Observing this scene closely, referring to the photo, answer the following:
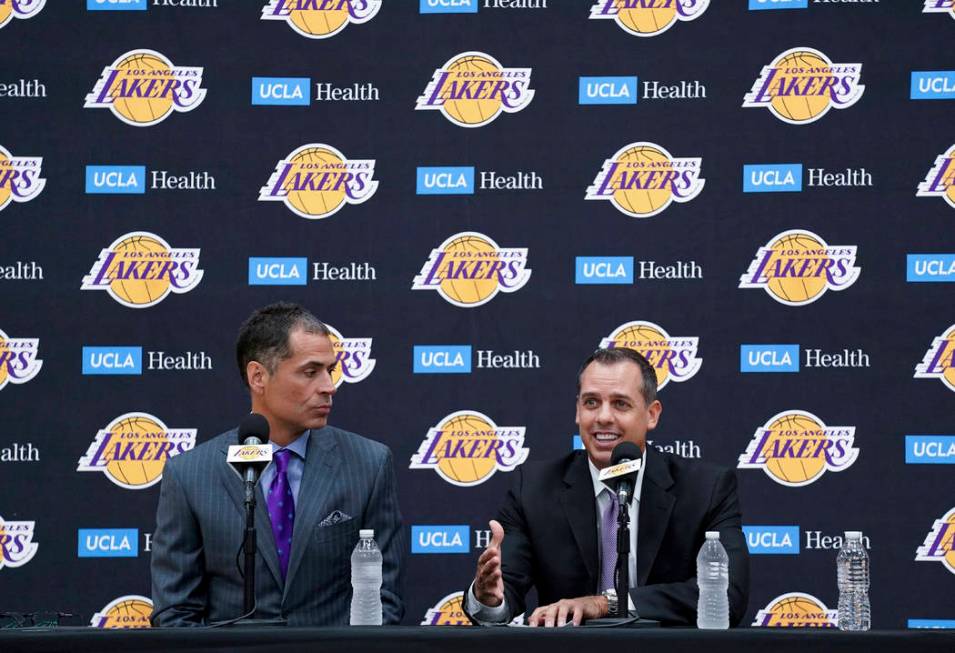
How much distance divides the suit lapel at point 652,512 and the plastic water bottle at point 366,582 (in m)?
0.83

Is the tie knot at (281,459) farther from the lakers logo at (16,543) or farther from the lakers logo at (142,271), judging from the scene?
the lakers logo at (16,543)

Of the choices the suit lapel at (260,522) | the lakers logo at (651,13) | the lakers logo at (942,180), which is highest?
the lakers logo at (651,13)

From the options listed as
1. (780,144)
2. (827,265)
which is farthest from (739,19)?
(827,265)

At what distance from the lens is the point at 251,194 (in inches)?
169

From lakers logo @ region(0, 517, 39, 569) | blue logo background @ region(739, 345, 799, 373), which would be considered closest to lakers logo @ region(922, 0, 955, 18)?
blue logo background @ region(739, 345, 799, 373)

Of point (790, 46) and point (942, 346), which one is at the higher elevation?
point (790, 46)

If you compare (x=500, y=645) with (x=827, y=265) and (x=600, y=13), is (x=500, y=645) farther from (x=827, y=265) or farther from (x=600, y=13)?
(x=600, y=13)

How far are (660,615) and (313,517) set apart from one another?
1071 mm

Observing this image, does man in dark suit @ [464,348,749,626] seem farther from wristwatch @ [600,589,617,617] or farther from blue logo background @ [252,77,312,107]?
blue logo background @ [252,77,312,107]

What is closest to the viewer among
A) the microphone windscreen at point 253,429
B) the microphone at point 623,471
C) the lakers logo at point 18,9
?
the microphone at point 623,471

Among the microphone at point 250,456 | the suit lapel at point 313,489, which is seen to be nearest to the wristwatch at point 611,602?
the suit lapel at point 313,489

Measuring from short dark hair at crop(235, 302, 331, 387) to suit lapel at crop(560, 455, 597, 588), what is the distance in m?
0.95

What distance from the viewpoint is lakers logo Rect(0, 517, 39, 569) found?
4.20m

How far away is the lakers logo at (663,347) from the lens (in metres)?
4.20
